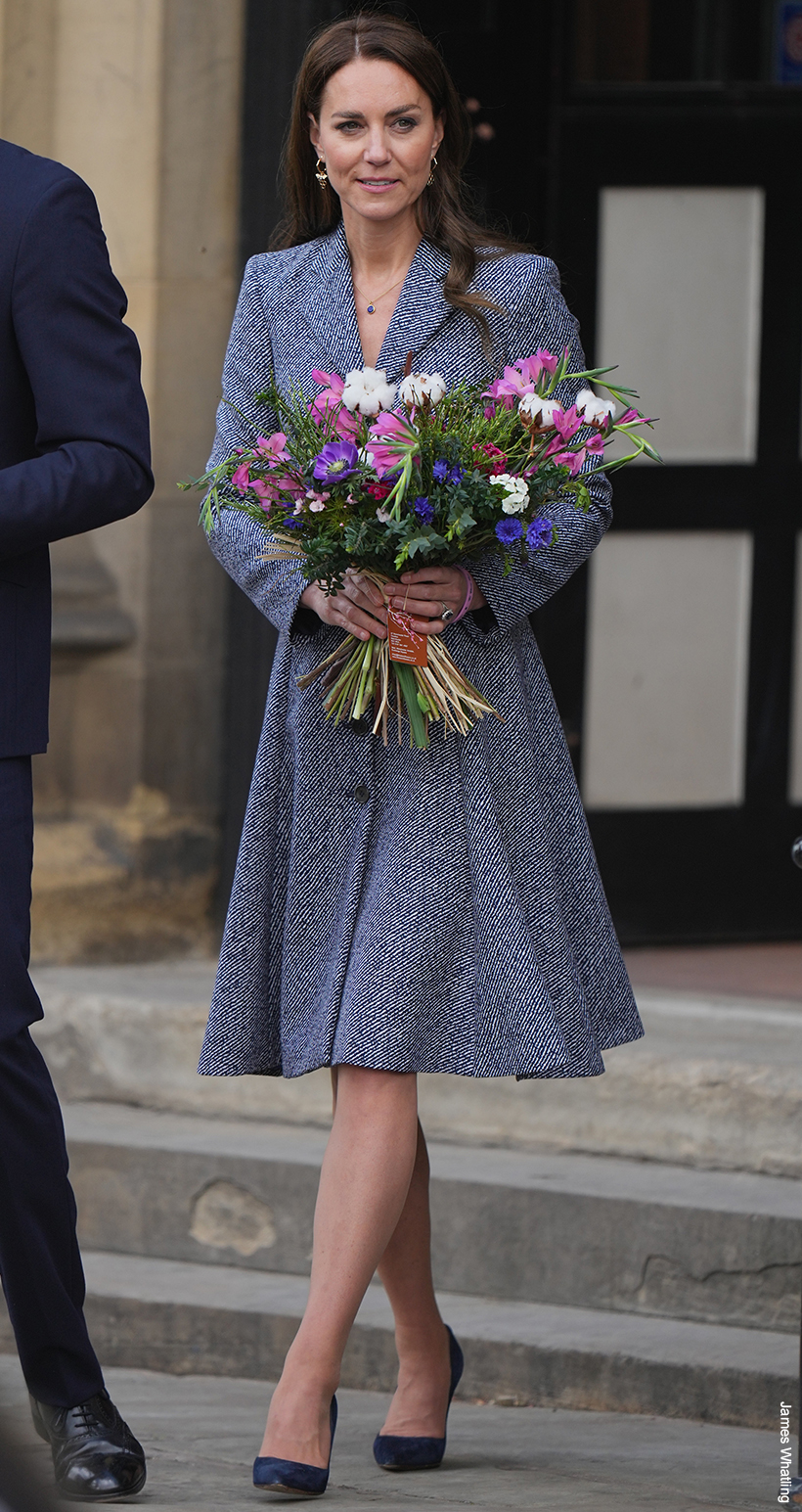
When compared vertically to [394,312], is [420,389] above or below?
below

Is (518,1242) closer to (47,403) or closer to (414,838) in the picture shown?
(414,838)

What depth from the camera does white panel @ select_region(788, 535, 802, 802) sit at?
6.00m

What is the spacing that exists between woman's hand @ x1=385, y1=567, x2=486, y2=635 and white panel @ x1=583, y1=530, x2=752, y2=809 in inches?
106

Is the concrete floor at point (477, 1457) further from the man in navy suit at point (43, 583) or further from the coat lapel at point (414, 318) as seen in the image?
the coat lapel at point (414, 318)

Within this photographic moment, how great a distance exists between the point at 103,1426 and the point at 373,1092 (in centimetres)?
60

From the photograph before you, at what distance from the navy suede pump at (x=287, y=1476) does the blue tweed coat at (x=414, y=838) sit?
1.85 ft

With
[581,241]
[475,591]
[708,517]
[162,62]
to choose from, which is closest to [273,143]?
[162,62]

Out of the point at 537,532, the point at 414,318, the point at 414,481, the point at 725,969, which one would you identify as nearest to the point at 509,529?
the point at 537,532

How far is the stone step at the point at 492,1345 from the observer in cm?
393

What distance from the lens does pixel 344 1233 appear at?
3.22 meters

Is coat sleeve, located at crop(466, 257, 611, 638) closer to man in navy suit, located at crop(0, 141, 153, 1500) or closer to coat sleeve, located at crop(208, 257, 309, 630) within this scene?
coat sleeve, located at crop(208, 257, 309, 630)

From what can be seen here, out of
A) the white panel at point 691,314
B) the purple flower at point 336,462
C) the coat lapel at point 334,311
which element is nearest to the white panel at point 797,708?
the white panel at point 691,314

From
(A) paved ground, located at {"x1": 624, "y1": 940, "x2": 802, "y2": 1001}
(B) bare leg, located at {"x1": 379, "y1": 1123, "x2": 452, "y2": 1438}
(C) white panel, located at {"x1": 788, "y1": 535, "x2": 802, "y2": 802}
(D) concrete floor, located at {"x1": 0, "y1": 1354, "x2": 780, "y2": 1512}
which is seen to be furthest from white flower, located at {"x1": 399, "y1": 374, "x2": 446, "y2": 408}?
(C) white panel, located at {"x1": 788, "y1": 535, "x2": 802, "y2": 802}

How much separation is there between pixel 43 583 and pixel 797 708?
331cm
